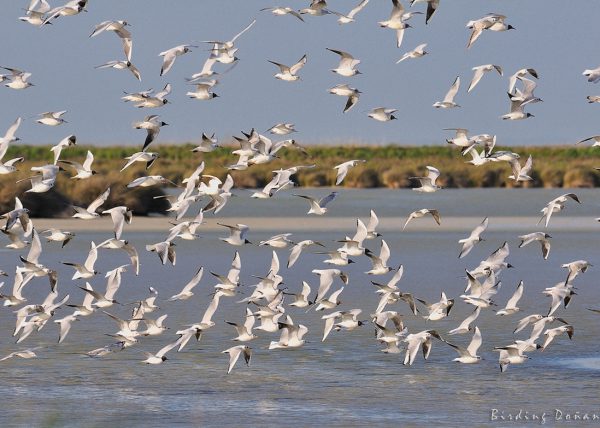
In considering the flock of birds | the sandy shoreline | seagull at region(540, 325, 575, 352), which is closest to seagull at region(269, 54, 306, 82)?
the flock of birds

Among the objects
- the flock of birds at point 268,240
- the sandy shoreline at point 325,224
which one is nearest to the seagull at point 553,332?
the flock of birds at point 268,240

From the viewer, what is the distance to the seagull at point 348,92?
52.4ft

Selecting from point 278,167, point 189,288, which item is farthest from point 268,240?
point 278,167

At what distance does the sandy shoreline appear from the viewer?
29109 mm

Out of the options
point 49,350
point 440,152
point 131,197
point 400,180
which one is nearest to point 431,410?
point 49,350

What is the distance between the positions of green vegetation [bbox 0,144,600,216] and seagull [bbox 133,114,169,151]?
14757 millimetres

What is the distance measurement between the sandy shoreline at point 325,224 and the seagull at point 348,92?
39.9 feet

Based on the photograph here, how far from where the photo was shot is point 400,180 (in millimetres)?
52875

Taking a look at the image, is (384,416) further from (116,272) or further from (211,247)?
(211,247)

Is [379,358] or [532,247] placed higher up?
[379,358]

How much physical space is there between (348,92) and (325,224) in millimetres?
14420

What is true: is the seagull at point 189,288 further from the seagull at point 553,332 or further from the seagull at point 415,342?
the seagull at point 553,332

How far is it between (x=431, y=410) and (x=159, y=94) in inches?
241

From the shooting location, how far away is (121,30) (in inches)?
636
